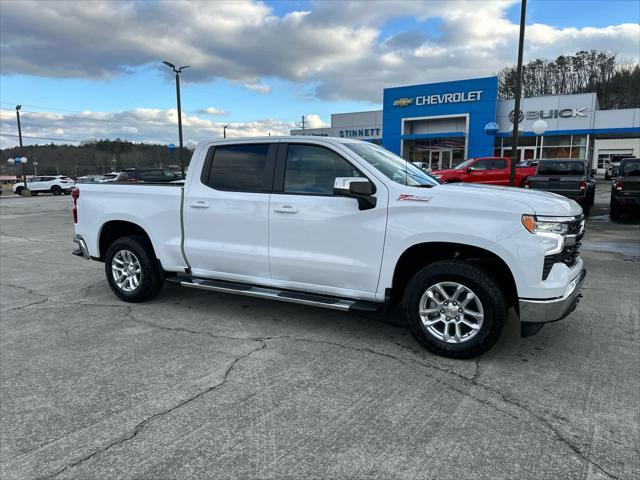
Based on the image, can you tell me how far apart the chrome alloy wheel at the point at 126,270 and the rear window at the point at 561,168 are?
1306 centimetres

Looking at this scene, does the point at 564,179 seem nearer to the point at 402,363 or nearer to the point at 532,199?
the point at 532,199

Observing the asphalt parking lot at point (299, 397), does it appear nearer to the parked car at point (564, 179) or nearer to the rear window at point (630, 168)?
the rear window at point (630, 168)

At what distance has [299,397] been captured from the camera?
339 cm

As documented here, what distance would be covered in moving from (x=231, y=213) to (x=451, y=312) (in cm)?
238

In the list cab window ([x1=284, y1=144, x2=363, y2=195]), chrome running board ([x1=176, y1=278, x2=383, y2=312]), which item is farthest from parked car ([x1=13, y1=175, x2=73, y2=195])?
cab window ([x1=284, y1=144, x2=363, y2=195])

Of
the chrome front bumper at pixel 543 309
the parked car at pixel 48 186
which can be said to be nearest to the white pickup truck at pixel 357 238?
the chrome front bumper at pixel 543 309

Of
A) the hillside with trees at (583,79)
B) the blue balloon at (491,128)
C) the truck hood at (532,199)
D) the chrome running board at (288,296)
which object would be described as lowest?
the chrome running board at (288,296)

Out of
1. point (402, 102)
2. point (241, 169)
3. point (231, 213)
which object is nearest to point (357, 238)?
point (231, 213)

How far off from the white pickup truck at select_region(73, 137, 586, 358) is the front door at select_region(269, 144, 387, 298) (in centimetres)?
1

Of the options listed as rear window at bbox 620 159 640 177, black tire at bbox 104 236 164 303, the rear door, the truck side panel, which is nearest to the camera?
the rear door

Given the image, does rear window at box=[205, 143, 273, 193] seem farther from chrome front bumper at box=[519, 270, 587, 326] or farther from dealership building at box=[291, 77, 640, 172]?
dealership building at box=[291, 77, 640, 172]

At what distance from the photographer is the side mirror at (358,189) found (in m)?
4.05

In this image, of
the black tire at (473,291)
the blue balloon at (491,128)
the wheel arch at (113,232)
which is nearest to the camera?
the black tire at (473,291)

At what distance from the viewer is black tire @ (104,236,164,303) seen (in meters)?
5.54
